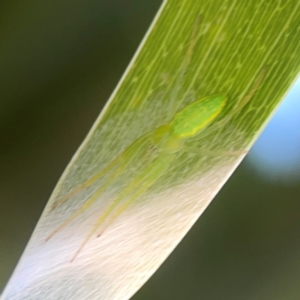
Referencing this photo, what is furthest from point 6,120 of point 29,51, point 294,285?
point 294,285

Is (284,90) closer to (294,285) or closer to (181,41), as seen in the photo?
(181,41)

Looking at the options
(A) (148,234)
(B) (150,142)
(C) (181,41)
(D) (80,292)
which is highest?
→ (C) (181,41)

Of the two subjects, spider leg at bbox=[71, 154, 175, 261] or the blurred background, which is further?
spider leg at bbox=[71, 154, 175, 261]

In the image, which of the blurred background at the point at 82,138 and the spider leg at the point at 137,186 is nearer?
the blurred background at the point at 82,138
